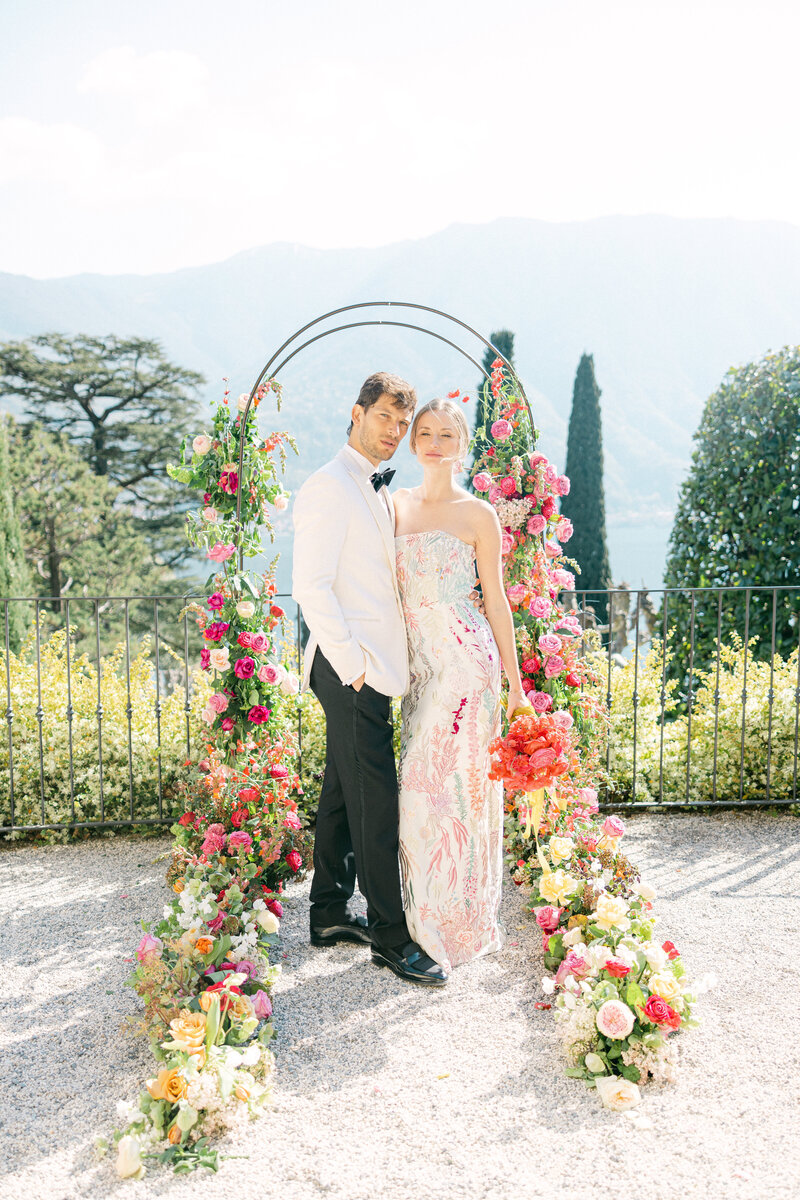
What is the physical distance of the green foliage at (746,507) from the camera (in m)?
6.41

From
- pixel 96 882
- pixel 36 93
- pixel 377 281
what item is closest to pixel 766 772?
pixel 96 882

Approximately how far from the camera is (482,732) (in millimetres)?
2986

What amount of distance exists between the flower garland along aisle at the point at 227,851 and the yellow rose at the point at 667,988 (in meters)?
1.13

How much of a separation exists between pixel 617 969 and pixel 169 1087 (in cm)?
130

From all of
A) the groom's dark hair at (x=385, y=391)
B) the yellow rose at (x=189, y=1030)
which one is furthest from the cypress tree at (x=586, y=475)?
the yellow rose at (x=189, y=1030)

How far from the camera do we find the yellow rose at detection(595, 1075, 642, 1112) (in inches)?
86.6

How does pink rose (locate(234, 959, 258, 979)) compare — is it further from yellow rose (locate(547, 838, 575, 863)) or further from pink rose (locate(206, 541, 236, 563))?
pink rose (locate(206, 541, 236, 563))

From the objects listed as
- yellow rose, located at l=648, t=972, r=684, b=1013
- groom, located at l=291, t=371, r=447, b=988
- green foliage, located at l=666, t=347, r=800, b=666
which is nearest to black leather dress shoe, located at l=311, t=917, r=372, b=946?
groom, located at l=291, t=371, r=447, b=988

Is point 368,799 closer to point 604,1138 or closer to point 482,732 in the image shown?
point 482,732

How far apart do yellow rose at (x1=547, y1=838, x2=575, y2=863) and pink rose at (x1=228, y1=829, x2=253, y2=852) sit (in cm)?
119

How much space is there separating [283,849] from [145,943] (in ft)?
3.43

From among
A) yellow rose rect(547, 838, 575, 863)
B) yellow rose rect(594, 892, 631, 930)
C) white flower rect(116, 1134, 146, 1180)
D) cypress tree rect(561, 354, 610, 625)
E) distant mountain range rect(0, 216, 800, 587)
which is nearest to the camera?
white flower rect(116, 1134, 146, 1180)

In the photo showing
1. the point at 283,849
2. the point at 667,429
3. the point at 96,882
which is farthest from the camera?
the point at 667,429

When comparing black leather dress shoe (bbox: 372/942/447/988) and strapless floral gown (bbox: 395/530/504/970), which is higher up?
strapless floral gown (bbox: 395/530/504/970)
